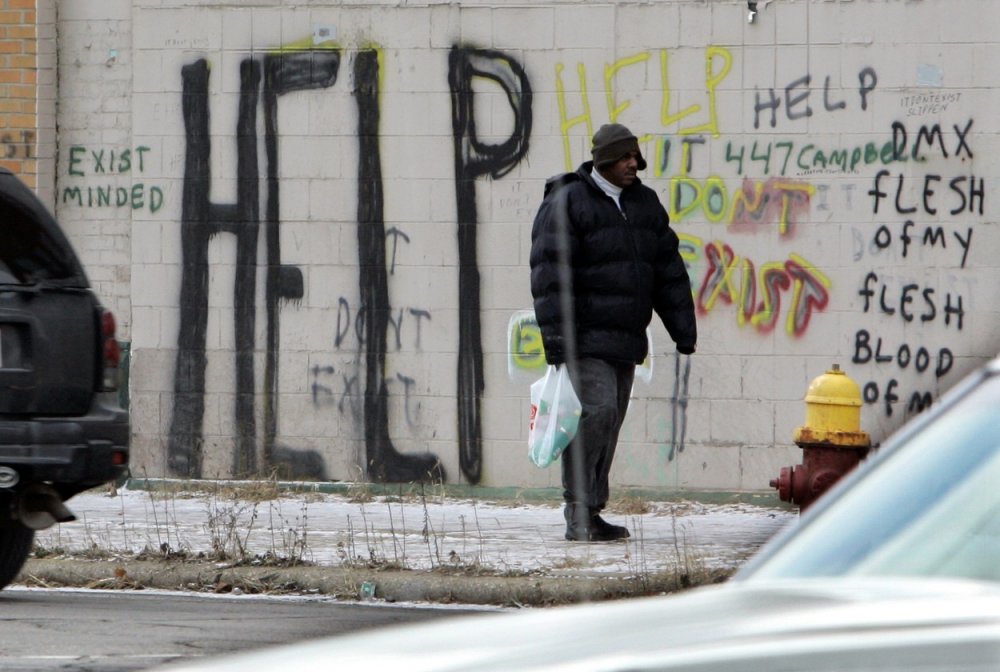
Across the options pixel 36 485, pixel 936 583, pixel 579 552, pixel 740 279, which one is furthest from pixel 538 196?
pixel 936 583

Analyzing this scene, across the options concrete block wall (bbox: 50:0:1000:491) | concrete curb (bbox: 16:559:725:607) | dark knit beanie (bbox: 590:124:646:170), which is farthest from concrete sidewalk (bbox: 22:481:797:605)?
dark knit beanie (bbox: 590:124:646:170)

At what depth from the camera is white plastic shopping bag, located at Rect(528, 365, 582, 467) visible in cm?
901

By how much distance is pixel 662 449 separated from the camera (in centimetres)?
1148

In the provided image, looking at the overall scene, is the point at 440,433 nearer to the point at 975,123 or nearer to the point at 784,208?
the point at 784,208

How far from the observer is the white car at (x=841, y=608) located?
8.37 feet

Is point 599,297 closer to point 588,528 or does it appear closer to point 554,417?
point 554,417

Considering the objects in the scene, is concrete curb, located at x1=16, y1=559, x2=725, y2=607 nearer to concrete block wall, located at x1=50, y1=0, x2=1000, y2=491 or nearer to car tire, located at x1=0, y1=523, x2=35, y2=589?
car tire, located at x1=0, y1=523, x2=35, y2=589

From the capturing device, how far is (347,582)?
8297mm

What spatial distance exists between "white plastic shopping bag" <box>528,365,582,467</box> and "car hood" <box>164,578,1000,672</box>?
583 centimetres

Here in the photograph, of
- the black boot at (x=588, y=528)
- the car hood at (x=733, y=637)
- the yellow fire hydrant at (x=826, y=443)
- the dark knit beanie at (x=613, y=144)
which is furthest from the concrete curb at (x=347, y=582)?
the car hood at (x=733, y=637)

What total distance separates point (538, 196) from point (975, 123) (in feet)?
8.73

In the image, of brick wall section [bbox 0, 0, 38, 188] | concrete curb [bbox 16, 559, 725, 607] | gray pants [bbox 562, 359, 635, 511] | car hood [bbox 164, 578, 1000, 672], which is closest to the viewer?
car hood [bbox 164, 578, 1000, 672]

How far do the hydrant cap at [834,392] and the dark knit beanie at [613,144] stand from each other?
1891 mm

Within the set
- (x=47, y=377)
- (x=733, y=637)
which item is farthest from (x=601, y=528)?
(x=733, y=637)
